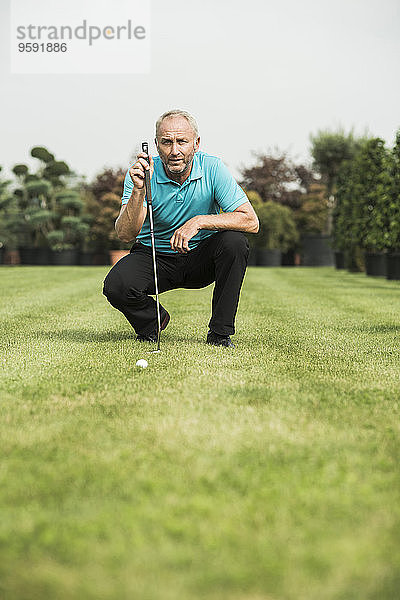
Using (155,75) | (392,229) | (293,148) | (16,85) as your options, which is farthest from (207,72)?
(293,148)

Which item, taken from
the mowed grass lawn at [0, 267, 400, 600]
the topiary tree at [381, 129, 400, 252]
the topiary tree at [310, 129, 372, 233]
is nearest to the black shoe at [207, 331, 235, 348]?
the mowed grass lawn at [0, 267, 400, 600]

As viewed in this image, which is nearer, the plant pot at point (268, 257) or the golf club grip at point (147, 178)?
the golf club grip at point (147, 178)

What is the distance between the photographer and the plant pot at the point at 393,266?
10.5m

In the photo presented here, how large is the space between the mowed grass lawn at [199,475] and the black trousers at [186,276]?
358 millimetres

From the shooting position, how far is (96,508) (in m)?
1.24

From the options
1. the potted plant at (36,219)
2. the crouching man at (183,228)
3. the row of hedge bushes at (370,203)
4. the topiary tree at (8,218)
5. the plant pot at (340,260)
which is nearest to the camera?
the crouching man at (183,228)

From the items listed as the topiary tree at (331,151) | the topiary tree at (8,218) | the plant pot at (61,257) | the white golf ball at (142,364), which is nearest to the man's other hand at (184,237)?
the white golf ball at (142,364)

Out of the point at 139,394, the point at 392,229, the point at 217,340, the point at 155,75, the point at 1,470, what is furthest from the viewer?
the point at 155,75

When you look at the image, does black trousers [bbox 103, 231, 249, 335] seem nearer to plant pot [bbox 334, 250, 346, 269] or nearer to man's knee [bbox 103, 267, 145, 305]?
man's knee [bbox 103, 267, 145, 305]

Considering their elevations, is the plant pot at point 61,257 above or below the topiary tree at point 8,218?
below

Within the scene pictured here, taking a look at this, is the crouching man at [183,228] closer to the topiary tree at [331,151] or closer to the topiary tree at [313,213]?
the topiary tree at [331,151]

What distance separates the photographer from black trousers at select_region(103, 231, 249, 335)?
3.31 metres

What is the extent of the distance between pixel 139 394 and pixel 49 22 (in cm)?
1015

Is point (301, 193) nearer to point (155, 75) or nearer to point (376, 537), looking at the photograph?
point (155, 75)
